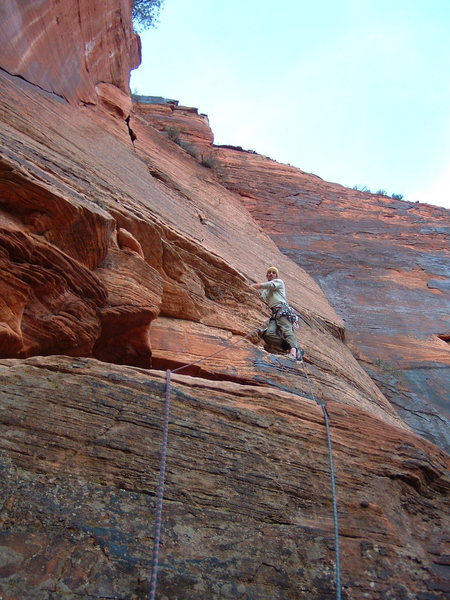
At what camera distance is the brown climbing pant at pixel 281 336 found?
700cm

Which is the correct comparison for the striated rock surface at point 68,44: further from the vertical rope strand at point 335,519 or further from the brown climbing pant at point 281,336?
the vertical rope strand at point 335,519

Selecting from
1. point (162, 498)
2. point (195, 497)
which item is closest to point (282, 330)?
point (195, 497)

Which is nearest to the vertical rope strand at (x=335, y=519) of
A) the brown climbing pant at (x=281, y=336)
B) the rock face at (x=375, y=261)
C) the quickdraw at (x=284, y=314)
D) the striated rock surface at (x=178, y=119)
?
the brown climbing pant at (x=281, y=336)

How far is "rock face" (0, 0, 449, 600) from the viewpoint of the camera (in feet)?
10.5

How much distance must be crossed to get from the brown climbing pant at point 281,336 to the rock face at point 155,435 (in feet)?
0.82

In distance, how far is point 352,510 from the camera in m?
4.11

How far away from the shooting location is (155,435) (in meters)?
3.93

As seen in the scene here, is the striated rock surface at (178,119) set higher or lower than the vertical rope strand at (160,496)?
higher

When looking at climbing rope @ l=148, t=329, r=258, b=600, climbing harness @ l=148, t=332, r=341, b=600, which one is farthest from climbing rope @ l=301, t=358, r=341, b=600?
climbing rope @ l=148, t=329, r=258, b=600

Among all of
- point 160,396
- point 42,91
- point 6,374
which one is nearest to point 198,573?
point 160,396

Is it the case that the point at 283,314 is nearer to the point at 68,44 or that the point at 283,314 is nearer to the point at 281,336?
the point at 281,336

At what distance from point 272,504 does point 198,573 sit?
0.84 meters

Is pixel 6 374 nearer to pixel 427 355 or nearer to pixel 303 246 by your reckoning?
pixel 427 355

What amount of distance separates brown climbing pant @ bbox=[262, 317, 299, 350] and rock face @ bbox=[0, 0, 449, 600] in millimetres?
249
